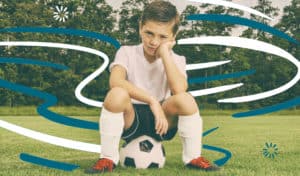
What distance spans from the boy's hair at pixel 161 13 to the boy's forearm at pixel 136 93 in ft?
2.42

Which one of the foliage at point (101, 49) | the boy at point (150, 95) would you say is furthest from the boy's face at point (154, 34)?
A: the foliage at point (101, 49)

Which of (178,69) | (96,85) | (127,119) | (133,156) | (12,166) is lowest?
(96,85)

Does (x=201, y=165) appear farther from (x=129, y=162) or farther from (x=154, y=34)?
(x=154, y=34)

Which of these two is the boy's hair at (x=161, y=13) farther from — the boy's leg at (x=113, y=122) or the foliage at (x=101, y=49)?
the foliage at (x=101, y=49)

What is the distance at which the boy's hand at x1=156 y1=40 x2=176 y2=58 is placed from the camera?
557 cm

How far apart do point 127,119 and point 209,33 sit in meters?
28.8

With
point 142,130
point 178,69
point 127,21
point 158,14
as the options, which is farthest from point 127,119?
point 127,21

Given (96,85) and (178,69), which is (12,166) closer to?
(178,69)

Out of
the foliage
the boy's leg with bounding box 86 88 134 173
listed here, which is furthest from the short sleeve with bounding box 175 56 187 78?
the foliage

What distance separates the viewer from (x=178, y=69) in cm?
581

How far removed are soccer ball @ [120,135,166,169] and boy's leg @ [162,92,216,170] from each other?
0.96ft

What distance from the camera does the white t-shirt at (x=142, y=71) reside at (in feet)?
19.1

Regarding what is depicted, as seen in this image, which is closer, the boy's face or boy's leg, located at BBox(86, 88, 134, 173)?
boy's leg, located at BBox(86, 88, 134, 173)

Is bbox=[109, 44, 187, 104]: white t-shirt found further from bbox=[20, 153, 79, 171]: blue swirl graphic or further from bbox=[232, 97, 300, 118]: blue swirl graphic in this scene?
bbox=[232, 97, 300, 118]: blue swirl graphic
